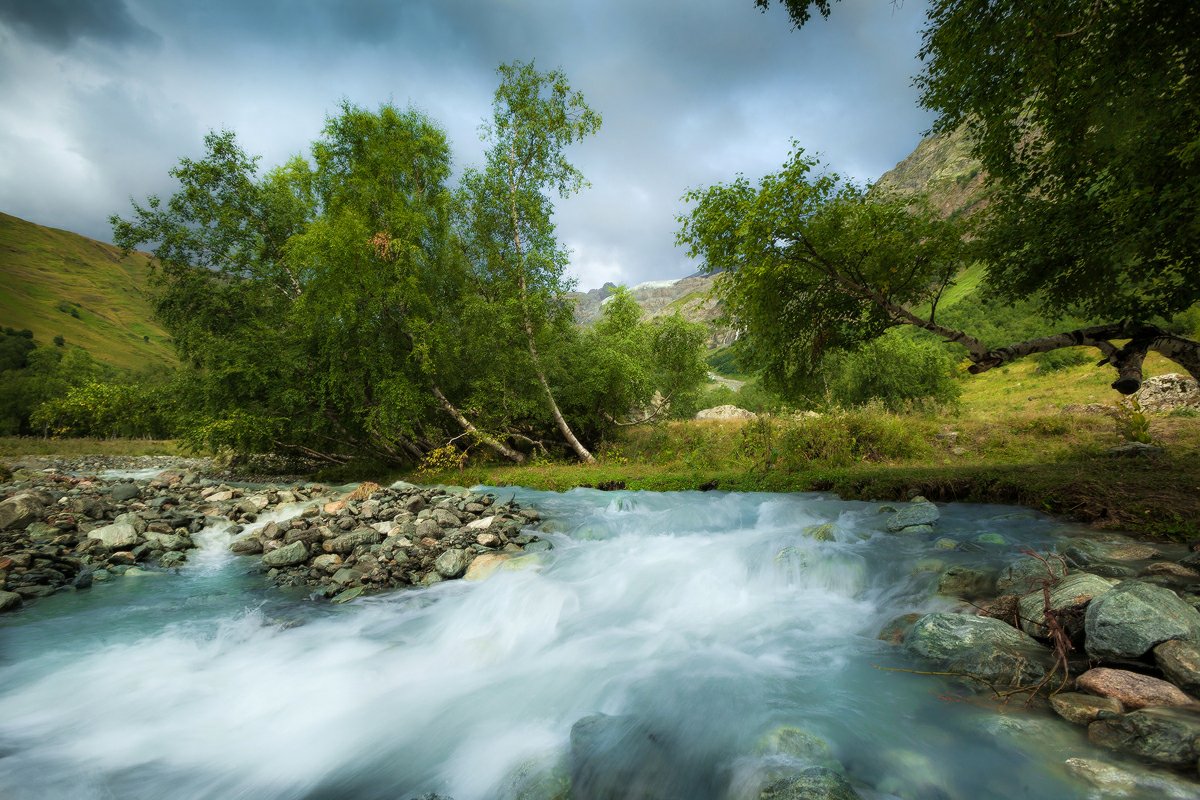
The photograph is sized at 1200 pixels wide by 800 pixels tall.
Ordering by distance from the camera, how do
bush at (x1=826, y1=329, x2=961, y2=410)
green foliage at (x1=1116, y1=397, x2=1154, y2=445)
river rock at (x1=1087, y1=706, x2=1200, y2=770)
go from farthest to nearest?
bush at (x1=826, y1=329, x2=961, y2=410) < green foliage at (x1=1116, y1=397, x2=1154, y2=445) < river rock at (x1=1087, y1=706, x2=1200, y2=770)

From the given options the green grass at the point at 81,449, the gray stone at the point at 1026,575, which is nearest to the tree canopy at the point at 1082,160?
the gray stone at the point at 1026,575

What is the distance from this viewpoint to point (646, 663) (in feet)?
20.0

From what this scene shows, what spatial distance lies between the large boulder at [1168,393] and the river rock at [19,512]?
39278 mm

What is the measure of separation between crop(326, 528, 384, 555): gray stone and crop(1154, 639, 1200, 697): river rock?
1252cm

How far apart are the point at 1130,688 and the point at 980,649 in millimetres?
1082

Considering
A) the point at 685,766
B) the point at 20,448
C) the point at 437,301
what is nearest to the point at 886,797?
the point at 685,766

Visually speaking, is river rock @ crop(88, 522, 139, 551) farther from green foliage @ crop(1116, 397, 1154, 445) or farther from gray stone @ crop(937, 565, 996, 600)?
green foliage @ crop(1116, 397, 1154, 445)

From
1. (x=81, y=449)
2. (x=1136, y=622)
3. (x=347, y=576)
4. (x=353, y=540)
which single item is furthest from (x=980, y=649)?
(x=81, y=449)

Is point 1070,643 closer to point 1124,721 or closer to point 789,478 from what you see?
point 1124,721

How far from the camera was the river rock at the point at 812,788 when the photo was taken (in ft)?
10.4

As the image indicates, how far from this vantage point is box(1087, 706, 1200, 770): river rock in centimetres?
301

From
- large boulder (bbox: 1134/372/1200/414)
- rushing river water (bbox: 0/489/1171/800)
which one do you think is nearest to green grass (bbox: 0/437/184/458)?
rushing river water (bbox: 0/489/1171/800)

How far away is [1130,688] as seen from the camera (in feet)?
11.9

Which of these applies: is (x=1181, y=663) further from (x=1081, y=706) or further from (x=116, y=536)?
(x=116, y=536)
